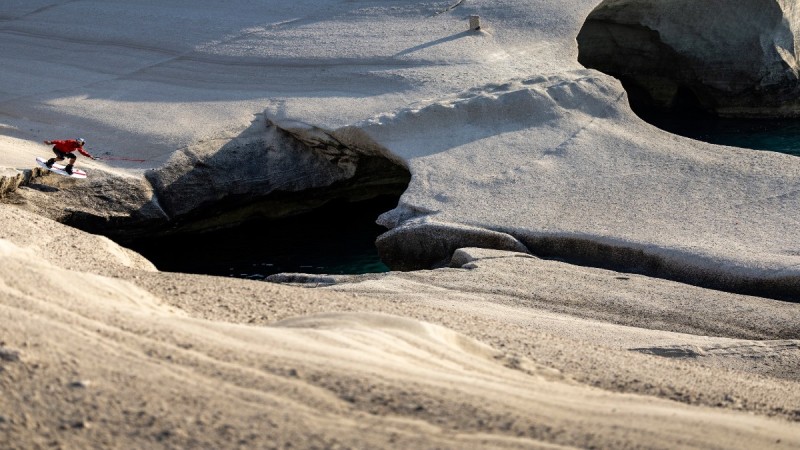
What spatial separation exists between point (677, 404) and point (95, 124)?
8.73 meters

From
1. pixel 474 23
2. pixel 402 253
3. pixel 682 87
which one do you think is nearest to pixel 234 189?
pixel 402 253

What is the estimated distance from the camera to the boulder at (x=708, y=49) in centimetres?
1571

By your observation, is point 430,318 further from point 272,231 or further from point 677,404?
point 272,231

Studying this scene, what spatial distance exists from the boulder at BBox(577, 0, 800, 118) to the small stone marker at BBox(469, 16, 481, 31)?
2771mm

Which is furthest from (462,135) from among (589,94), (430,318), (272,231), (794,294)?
(430,318)

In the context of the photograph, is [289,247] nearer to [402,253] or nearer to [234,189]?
[234,189]

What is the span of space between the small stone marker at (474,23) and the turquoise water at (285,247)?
2.58 meters

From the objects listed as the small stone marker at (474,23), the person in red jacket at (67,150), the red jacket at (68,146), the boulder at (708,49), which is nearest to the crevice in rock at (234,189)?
the person in red jacket at (67,150)

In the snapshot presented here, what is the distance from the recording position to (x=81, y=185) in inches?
447

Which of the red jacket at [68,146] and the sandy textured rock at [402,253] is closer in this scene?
the sandy textured rock at [402,253]

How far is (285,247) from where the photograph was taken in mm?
12297

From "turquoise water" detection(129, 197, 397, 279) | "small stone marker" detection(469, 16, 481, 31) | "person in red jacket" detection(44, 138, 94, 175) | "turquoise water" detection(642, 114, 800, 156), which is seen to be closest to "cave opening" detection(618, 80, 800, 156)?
"turquoise water" detection(642, 114, 800, 156)

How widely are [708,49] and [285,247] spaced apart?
738 cm

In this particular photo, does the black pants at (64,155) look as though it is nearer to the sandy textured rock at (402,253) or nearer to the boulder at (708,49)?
the sandy textured rock at (402,253)
